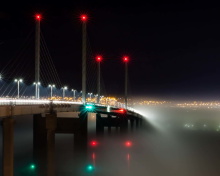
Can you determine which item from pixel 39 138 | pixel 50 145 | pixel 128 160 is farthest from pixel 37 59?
pixel 128 160

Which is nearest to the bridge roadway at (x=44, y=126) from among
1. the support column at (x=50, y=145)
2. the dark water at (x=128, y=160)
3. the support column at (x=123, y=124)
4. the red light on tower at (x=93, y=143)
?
the support column at (x=50, y=145)

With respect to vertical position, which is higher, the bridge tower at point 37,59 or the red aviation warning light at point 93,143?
the bridge tower at point 37,59

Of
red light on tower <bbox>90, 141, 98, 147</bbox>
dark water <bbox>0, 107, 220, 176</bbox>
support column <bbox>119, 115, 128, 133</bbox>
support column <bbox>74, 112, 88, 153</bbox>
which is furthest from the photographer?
support column <bbox>119, 115, 128, 133</bbox>

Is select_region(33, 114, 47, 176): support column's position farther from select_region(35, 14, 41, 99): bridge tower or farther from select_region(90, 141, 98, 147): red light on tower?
select_region(90, 141, 98, 147): red light on tower

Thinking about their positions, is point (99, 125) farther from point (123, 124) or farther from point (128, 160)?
point (128, 160)

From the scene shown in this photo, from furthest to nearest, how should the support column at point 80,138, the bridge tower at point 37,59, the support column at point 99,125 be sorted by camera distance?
1. the support column at point 99,125
2. the support column at point 80,138
3. the bridge tower at point 37,59

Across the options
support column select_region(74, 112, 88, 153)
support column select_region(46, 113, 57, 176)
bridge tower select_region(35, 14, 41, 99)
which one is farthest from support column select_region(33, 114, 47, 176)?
support column select_region(46, 113, 57, 176)

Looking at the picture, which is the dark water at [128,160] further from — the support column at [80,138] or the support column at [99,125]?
the support column at [99,125]

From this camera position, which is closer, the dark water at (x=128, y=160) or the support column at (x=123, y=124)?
the dark water at (x=128, y=160)

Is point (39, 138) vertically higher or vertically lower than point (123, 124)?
higher

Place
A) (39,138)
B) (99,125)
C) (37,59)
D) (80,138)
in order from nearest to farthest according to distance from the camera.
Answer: (37,59) < (39,138) < (80,138) < (99,125)

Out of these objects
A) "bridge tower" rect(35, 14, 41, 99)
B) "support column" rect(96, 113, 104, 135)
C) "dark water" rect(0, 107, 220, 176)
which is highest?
"bridge tower" rect(35, 14, 41, 99)

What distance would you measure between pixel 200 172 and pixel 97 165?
36.1ft

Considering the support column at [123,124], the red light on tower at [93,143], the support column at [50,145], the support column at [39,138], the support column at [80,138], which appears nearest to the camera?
the support column at [50,145]
